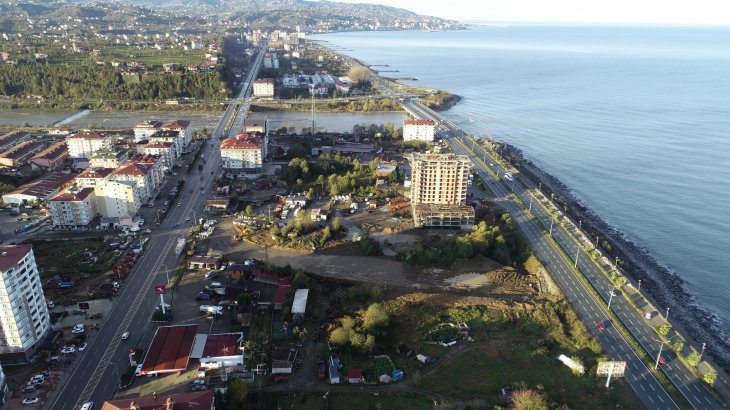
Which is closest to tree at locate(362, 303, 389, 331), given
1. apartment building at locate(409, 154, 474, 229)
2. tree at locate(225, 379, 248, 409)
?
tree at locate(225, 379, 248, 409)

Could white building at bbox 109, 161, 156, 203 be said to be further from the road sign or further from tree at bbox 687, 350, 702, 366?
tree at bbox 687, 350, 702, 366

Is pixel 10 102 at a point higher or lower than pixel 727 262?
higher

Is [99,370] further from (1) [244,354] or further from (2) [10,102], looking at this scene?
(2) [10,102]

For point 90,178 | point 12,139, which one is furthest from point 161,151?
point 12,139

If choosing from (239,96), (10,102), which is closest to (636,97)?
(239,96)

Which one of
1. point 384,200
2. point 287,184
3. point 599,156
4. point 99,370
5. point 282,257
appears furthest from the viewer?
point 599,156
